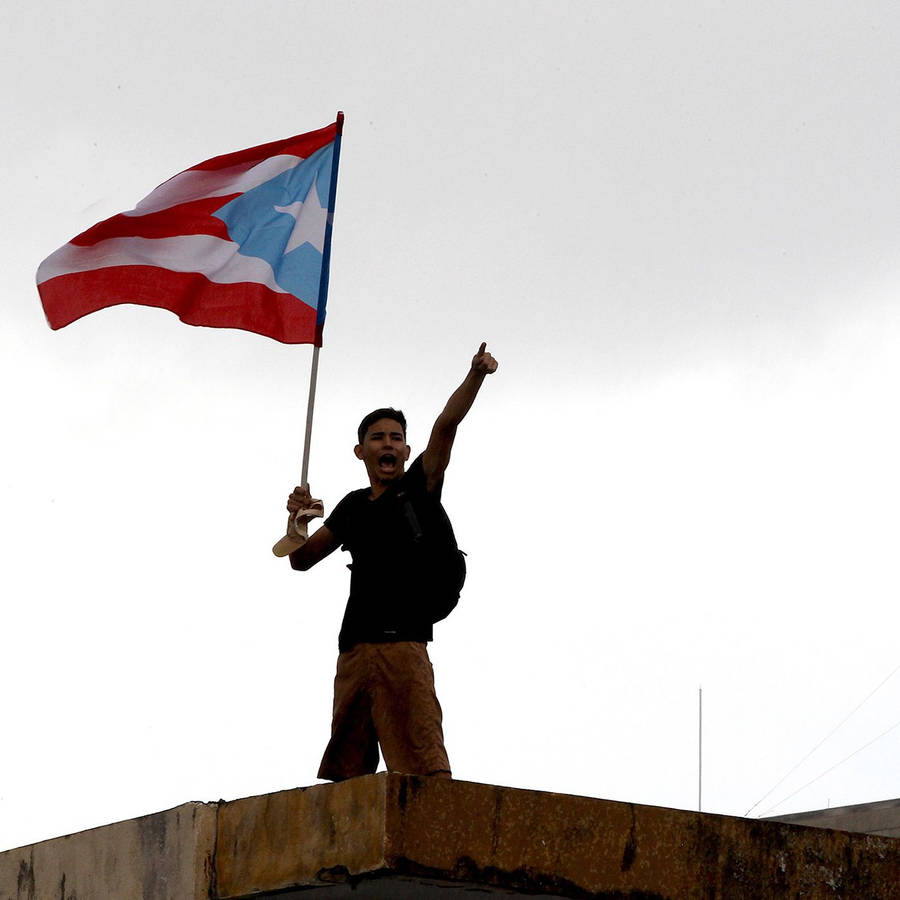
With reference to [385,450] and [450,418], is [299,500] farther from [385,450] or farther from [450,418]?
[450,418]

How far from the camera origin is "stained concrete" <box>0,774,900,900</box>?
22.4 ft

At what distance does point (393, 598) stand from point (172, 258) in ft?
9.97

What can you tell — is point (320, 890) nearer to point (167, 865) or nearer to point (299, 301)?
point (167, 865)

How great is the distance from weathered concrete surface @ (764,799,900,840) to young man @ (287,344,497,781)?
6.97m

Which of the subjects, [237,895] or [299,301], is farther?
[299,301]

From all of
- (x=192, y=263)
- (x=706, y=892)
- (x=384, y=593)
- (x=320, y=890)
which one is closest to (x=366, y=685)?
(x=384, y=593)

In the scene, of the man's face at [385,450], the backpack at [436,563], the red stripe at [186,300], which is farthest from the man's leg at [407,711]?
the red stripe at [186,300]

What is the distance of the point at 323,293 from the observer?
31.0ft

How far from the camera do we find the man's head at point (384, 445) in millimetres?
7953

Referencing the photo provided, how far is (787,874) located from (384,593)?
2032mm

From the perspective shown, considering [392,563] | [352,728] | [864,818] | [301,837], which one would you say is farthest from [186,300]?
[864,818]

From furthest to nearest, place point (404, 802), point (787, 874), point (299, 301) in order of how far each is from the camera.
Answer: point (299, 301), point (787, 874), point (404, 802)

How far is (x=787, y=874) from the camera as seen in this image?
7723 millimetres

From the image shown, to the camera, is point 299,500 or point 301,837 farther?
point 299,500
